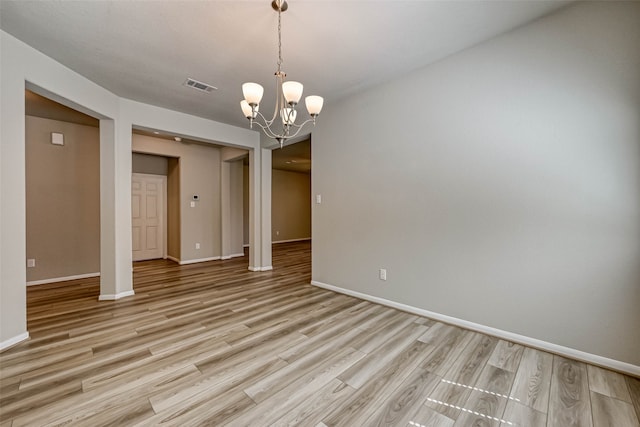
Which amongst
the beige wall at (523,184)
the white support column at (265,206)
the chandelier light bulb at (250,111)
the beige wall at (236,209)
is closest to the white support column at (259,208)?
the white support column at (265,206)

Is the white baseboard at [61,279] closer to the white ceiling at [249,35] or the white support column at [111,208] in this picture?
the white support column at [111,208]

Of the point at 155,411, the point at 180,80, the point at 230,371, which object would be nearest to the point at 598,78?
the point at 230,371

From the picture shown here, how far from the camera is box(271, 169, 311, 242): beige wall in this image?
9344 mm

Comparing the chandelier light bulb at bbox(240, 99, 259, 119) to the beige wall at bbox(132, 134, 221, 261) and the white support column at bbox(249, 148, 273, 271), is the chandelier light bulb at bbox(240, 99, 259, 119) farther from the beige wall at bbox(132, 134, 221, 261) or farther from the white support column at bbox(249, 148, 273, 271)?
the beige wall at bbox(132, 134, 221, 261)

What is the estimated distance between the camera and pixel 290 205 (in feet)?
32.3

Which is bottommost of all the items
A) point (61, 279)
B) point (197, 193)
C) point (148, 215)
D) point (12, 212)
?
point (61, 279)

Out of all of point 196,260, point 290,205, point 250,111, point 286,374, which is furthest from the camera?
point 290,205

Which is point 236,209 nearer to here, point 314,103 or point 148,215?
point 148,215

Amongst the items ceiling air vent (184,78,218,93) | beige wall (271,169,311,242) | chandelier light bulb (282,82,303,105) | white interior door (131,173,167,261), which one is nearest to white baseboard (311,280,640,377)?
chandelier light bulb (282,82,303,105)

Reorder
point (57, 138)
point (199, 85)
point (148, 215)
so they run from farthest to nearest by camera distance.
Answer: point (148, 215)
point (57, 138)
point (199, 85)

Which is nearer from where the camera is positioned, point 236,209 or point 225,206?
point 225,206

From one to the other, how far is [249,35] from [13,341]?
11.2ft

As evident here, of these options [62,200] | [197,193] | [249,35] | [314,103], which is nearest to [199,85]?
[249,35]

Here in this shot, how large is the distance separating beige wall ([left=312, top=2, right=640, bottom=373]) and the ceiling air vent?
6.55ft
